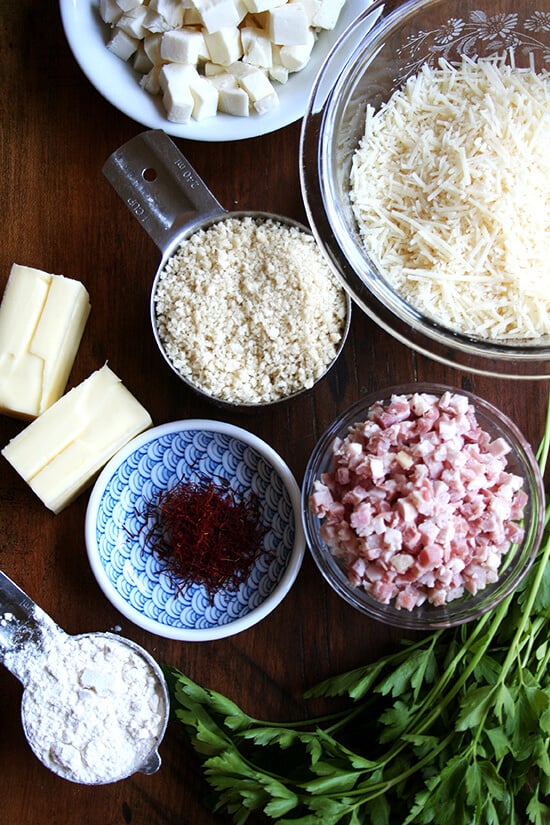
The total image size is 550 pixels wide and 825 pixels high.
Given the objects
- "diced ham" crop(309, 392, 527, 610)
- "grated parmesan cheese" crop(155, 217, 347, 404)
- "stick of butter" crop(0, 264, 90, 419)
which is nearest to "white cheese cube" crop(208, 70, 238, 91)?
"grated parmesan cheese" crop(155, 217, 347, 404)

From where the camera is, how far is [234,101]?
1.79m

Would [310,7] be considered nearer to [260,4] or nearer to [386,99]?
[260,4]

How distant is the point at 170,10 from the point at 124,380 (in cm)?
79

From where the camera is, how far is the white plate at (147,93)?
1.82 metres

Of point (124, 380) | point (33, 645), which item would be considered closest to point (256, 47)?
point (124, 380)

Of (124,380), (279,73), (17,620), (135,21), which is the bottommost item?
(17,620)

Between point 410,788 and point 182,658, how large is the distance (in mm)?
548

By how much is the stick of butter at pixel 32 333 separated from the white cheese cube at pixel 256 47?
0.61 m

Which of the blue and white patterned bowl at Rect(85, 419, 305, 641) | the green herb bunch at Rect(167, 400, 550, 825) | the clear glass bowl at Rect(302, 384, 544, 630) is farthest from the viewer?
the blue and white patterned bowl at Rect(85, 419, 305, 641)

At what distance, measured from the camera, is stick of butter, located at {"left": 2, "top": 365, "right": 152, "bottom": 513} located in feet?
5.98

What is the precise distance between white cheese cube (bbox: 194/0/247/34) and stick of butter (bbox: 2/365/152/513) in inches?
29.7

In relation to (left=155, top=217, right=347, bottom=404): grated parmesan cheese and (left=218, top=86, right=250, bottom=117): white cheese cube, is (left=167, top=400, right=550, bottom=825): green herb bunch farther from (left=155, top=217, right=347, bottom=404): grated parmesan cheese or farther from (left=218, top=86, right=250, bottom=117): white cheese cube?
(left=218, top=86, right=250, bottom=117): white cheese cube

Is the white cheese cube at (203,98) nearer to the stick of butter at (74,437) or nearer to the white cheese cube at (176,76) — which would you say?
the white cheese cube at (176,76)

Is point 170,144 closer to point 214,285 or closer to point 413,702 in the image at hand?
Answer: point 214,285
